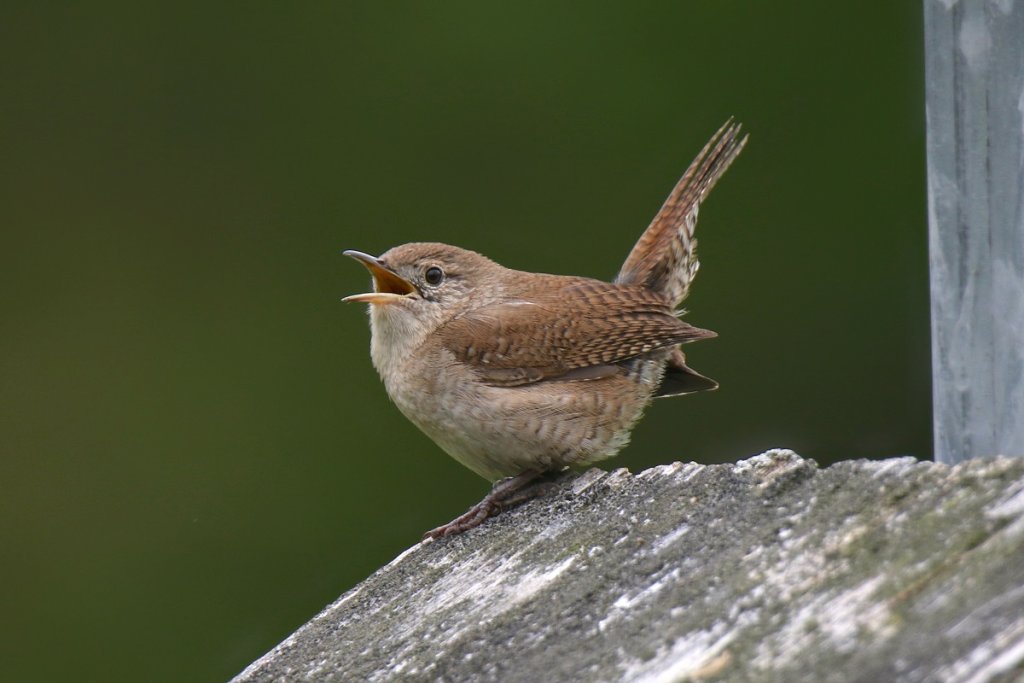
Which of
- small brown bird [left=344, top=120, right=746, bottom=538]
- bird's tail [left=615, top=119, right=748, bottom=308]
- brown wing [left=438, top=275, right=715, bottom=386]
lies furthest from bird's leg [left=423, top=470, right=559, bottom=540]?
bird's tail [left=615, top=119, right=748, bottom=308]

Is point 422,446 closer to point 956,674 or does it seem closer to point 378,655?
point 378,655

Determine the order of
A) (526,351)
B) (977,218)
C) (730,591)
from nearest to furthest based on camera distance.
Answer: (730,591)
(977,218)
(526,351)

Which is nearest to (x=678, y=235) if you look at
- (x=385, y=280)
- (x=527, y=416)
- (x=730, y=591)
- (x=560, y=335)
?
(x=560, y=335)

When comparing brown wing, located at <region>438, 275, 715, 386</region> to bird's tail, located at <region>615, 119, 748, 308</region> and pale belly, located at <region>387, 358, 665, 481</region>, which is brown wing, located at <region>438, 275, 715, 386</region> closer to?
pale belly, located at <region>387, 358, 665, 481</region>

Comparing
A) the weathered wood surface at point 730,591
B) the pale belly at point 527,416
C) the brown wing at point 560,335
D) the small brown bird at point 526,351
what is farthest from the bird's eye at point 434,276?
the weathered wood surface at point 730,591

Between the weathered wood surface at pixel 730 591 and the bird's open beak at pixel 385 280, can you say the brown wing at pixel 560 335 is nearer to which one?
the bird's open beak at pixel 385 280

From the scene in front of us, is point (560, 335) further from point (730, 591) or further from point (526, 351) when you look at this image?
point (730, 591)

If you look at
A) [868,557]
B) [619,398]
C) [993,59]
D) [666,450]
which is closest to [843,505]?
[868,557]
